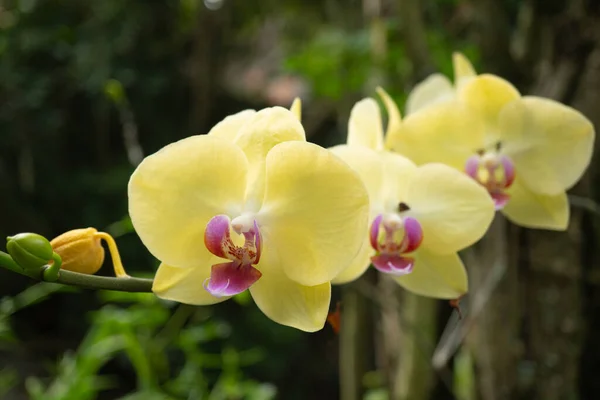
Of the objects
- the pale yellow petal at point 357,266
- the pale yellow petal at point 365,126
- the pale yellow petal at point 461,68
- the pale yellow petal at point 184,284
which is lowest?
the pale yellow petal at point 357,266

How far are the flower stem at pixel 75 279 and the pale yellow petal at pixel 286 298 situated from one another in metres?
0.08

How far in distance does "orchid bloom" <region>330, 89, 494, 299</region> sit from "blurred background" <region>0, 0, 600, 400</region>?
87 millimetres

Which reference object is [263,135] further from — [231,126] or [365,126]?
[365,126]

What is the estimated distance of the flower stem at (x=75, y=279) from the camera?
263 mm

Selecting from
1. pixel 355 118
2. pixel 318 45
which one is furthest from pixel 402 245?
pixel 318 45

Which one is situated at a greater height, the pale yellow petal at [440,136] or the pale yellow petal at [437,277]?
the pale yellow petal at [440,136]

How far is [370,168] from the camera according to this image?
16.0 inches

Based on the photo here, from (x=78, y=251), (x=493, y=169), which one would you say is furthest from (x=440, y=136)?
(x=78, y=251)

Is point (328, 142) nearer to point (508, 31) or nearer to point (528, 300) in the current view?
point (508, 31)

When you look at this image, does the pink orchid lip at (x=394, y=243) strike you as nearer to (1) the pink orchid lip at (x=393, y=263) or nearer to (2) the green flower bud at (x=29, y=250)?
(1) the pink orchid lip at (x=393, y=263)

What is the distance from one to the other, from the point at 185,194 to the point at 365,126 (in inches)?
6.6

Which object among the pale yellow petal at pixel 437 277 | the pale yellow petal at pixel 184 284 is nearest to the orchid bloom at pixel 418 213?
the pale yellow petal at pixel 437 277

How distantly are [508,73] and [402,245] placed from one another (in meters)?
0.54

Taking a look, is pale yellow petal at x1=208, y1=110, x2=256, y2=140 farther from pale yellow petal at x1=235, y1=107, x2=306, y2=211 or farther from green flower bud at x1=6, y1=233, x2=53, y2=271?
green flower bud at x1=6, y1=233, x2=53, y2=271
